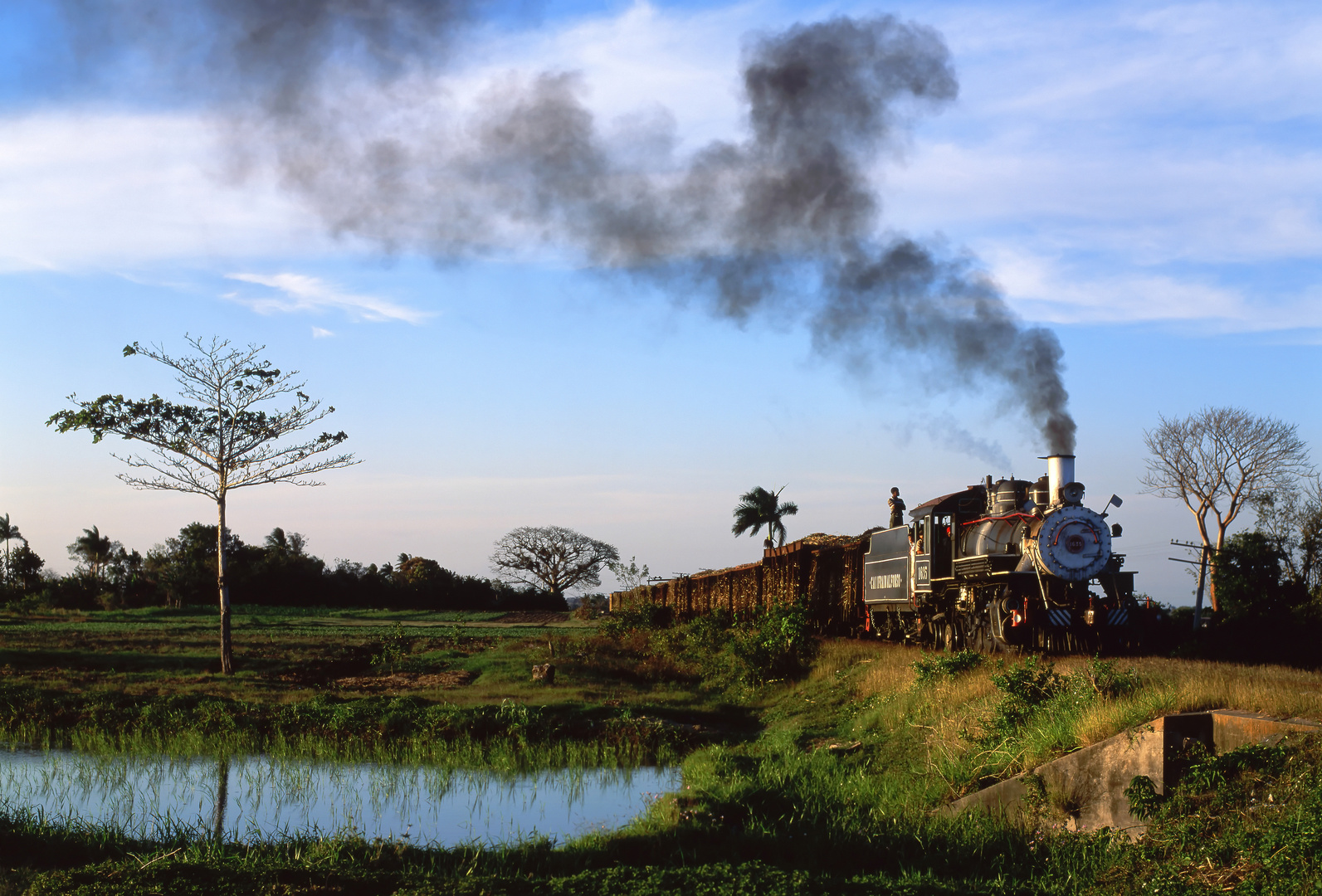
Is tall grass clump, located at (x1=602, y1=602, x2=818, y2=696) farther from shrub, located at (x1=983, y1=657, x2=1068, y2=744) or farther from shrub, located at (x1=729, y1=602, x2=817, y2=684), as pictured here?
shrub, located at (x1=983, y1=657, x2=1068, y2=744)

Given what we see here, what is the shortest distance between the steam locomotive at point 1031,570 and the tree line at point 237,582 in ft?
177

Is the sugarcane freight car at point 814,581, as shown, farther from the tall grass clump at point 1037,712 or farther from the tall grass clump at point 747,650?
the tall grass clump at point 1037,712

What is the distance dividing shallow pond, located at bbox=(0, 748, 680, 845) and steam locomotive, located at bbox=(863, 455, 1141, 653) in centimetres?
703

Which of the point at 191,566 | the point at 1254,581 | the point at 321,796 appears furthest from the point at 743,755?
the point at 191,566

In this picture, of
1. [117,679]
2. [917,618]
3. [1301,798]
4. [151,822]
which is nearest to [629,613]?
[917,618]

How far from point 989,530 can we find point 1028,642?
2.32 meters

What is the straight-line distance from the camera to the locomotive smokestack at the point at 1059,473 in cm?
1783

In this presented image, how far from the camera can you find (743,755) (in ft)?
47.9

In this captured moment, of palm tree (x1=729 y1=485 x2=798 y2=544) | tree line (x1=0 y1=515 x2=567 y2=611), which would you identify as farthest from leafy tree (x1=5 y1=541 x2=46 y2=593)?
palm tree (x1=729 y1=485 x2=798 y2=544)

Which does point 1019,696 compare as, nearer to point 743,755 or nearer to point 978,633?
point 743,755

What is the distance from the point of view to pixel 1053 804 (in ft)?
32.1

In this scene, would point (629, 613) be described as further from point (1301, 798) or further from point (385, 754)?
point (1301, 798)

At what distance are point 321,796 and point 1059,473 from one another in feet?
43.5

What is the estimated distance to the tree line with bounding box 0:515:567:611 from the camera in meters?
62.8
